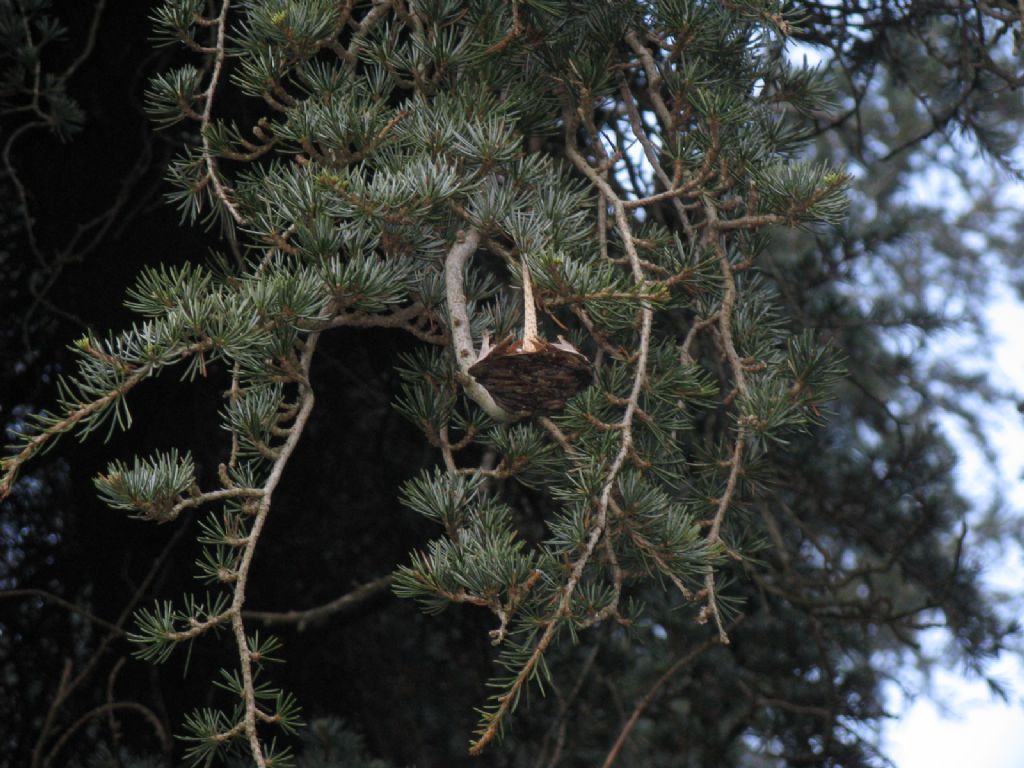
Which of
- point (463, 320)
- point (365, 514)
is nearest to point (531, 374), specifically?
point (463, 320)

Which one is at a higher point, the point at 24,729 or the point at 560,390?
the point at 560,390

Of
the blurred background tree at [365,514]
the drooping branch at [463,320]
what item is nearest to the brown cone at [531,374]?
the drooping branch at [463,320]

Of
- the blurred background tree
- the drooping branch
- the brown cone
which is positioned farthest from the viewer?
the blurred background tree

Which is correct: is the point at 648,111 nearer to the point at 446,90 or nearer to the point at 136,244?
the point at 446,90

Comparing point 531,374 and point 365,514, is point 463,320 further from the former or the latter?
point 365,514

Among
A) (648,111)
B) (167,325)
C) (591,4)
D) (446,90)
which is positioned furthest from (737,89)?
(167,325)

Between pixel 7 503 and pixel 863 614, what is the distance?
145 centimetres

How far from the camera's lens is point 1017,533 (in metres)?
5.84

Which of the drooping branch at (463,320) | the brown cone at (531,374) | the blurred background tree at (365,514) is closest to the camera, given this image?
the brown cone at (531,374)

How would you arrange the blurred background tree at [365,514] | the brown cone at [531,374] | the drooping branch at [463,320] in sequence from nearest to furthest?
1. the brown cone at [531,374]
2. the drooping branch at [463,320]
3. the blurred background tree at [365,514]

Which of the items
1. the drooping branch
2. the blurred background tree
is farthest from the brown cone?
the blurred background tree

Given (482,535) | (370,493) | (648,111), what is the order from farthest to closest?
(370,493)
(648,111)
(482,535)

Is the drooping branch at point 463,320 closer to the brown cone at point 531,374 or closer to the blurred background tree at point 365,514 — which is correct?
the brown cone at point 531,374

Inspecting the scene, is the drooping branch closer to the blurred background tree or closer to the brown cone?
the brown cone
